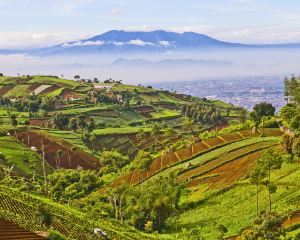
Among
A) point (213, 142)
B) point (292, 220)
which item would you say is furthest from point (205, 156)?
point (292, 220)

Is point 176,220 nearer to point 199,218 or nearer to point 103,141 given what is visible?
point 199,218

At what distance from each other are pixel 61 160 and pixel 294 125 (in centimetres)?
6010

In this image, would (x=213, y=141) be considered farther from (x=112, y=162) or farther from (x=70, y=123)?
(x=70, y=123)

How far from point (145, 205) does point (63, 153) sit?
6869 cm

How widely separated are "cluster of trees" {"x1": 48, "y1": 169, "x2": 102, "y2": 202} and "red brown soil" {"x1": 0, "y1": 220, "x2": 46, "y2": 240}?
214ft

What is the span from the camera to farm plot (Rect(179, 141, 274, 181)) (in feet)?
271

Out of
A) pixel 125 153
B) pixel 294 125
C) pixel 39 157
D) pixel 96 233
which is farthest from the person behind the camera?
pixel 125 153

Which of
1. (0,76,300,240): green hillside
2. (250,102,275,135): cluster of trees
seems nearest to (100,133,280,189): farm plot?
(0,76,300,240): green hillside

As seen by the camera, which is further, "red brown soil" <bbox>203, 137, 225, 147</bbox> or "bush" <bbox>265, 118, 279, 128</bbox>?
"bush" <bbox>265, 118, 279, 128</bbox>

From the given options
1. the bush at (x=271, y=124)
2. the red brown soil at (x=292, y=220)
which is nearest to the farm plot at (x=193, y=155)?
the bush at (x=271, y=124)

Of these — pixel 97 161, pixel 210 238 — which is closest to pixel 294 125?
pixel 210 238

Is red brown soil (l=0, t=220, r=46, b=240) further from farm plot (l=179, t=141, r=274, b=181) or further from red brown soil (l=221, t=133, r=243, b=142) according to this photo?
red brown soil (l=221, t=133, r=243, b=142)

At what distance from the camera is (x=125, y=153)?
142 meters

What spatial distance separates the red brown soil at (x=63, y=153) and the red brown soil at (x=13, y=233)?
10161 cm
